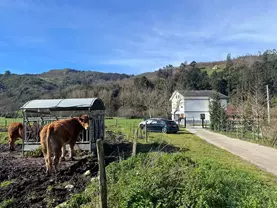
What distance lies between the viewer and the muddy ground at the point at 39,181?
6469 millimetres

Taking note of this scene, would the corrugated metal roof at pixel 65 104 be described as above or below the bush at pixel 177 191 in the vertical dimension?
above

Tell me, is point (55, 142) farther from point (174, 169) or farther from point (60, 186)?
point (174, 169)

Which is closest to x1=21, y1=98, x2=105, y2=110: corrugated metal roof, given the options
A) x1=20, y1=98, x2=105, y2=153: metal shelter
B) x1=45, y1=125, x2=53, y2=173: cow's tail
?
x1=20, y1=98, x2=105, y2=153: metal shelter

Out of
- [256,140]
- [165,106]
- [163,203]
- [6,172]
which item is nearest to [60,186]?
[6,172]

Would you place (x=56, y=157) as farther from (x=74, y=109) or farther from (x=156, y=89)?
(x=156, y=89)

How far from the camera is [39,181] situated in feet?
26.5

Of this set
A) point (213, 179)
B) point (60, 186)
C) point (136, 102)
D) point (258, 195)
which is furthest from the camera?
point (136, 102)

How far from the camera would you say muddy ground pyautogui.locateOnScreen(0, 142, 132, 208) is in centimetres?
647

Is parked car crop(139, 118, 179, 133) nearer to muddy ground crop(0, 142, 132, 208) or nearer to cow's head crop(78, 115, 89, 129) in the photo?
cow's head crop(78, 115, 89, 129)

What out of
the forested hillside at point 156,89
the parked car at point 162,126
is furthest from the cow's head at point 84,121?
the forested hillside at point 156,89

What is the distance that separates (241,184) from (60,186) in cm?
470

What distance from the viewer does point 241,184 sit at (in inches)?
234

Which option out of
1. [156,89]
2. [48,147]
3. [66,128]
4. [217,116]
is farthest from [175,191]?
[156,89]

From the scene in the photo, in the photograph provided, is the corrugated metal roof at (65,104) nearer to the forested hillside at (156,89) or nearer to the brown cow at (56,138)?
the brown cow at (56,138)
